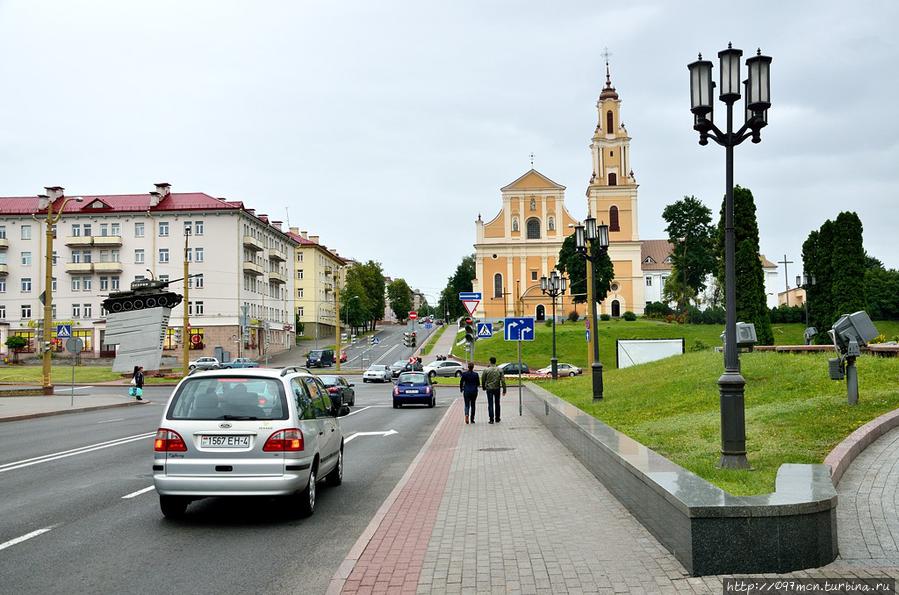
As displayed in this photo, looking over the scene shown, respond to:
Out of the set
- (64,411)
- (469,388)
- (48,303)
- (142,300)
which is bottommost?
(64,411)

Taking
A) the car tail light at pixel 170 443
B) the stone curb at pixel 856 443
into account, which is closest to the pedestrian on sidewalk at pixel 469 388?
the stone curb at pixel 856 443

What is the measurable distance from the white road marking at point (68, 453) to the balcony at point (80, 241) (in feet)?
220

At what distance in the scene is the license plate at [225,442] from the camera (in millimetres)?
8555

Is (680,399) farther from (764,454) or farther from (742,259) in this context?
(742,259)

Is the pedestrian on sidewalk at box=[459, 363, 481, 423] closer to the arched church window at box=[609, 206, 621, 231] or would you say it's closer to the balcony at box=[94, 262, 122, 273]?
the balcony at box=[94, 262, 122, 273]

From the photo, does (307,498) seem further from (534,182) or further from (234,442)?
(534,182)

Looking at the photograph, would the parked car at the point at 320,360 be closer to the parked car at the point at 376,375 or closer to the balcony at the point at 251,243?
the balcony at the point at 251,243

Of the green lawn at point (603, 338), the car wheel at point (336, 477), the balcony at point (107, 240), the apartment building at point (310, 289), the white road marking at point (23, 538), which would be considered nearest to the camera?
the white road marking at point (23, 538)

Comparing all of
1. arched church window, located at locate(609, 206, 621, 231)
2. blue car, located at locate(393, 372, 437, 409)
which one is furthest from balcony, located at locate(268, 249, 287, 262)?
blue car, located at locate(393, 372, 437, 409)

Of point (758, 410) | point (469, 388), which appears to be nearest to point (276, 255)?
point (469, 388)

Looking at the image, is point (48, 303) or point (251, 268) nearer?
point (48, 303)

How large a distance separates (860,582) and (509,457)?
362 inches

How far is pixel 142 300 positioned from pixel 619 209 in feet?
211

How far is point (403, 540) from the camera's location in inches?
295
